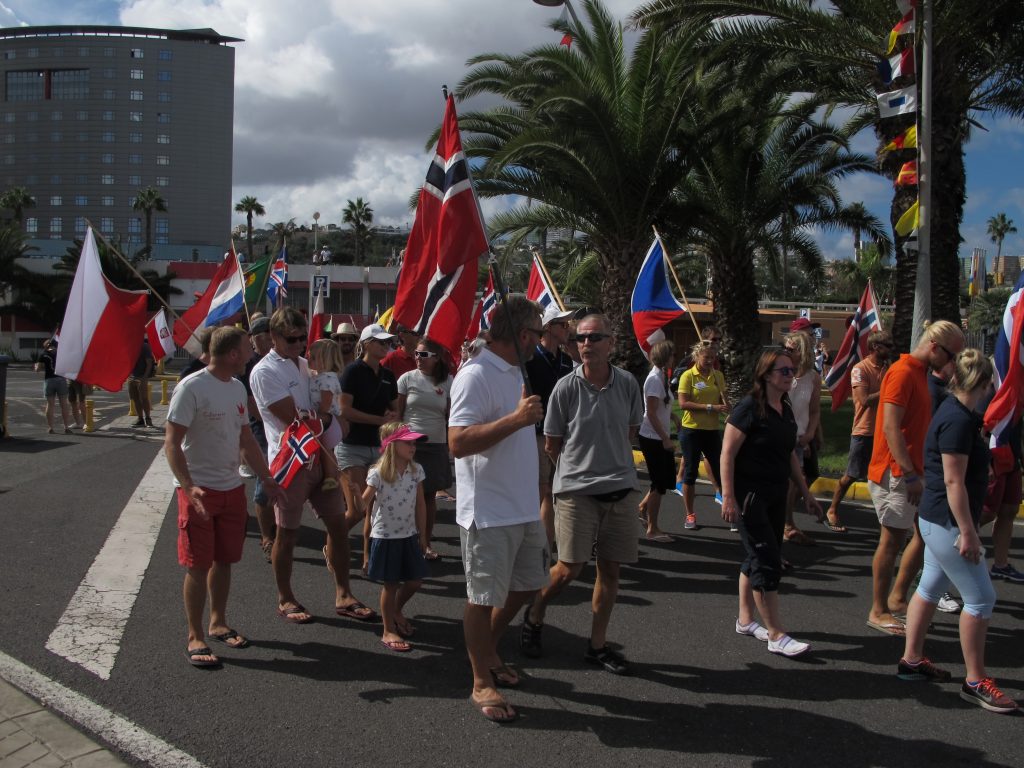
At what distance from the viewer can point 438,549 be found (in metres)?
7.24

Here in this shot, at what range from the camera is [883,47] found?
12.6 meters

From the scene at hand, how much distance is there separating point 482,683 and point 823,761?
1491mm

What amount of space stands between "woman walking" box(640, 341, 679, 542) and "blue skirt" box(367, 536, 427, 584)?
2.87 m

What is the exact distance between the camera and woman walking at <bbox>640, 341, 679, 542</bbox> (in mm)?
7488

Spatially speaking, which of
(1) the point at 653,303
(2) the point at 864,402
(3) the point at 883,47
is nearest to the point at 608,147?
(3) the point at 883,47

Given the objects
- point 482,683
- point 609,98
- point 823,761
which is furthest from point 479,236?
point 609,98

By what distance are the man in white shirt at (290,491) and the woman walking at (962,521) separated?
10.4 feet

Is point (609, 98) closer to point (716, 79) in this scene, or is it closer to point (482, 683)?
point (716, 79)

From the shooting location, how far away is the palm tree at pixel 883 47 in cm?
1240

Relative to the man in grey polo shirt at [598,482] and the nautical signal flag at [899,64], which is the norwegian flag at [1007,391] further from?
the nautical signal flag at [899,64]

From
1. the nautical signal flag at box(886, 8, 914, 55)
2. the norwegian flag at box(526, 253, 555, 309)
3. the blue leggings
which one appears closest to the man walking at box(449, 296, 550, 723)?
the blue leggings

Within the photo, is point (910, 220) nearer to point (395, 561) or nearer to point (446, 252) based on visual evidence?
point (446, 252)

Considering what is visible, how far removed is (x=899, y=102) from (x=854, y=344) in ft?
11.4

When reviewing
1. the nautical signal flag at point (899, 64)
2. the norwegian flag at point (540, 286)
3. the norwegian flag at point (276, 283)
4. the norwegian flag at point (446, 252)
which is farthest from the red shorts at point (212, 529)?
the norwegian flag at point (276, 283)
